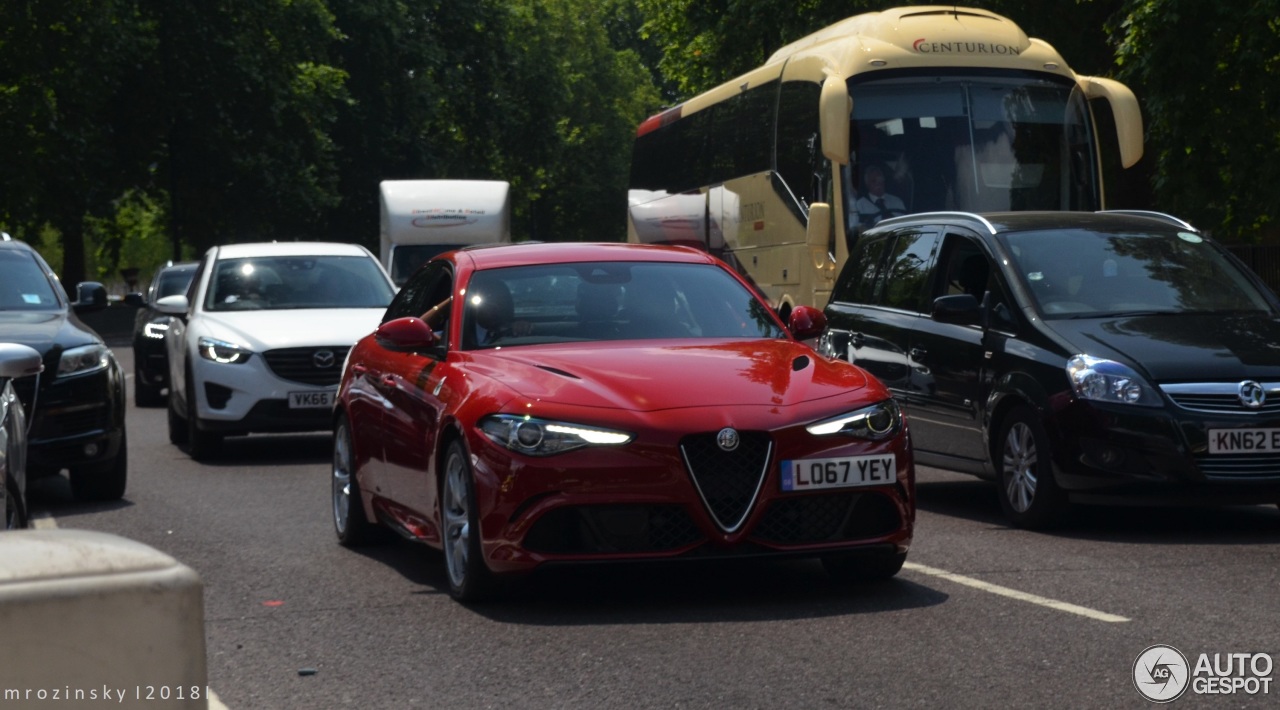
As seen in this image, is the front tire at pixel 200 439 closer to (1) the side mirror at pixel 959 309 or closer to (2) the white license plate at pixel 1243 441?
(1) the side mirror at pixel 959 309

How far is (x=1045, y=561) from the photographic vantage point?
8812mm

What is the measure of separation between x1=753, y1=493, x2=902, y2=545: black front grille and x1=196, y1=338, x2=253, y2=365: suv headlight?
8.49 meters

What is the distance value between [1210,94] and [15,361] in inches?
820

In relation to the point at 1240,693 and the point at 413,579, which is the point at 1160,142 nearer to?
the point at 413,579

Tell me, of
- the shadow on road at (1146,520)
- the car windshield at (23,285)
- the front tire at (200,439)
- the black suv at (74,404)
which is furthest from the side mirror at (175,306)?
the shadow on road at (1146,520)

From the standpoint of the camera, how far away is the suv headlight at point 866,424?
→ 749 cm

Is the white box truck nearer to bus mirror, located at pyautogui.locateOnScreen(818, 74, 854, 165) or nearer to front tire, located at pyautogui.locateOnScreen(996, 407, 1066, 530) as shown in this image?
bus mirror, located at pyautogui.locateOnScreen(818, 74, 854, 165)

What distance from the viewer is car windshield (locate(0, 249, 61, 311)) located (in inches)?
516

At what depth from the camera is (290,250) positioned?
1686 cm

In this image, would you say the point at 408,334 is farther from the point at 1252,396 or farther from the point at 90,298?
the point at 90,298

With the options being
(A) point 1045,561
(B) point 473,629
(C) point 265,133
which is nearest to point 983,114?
(A) point 1045,561

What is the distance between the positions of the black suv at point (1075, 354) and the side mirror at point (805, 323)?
1528 millimetres

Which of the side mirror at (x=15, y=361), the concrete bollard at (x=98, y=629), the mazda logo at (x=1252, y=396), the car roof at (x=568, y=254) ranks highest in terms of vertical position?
the concrete bollard at (x=98, y=629)

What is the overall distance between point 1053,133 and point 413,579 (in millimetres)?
11444
